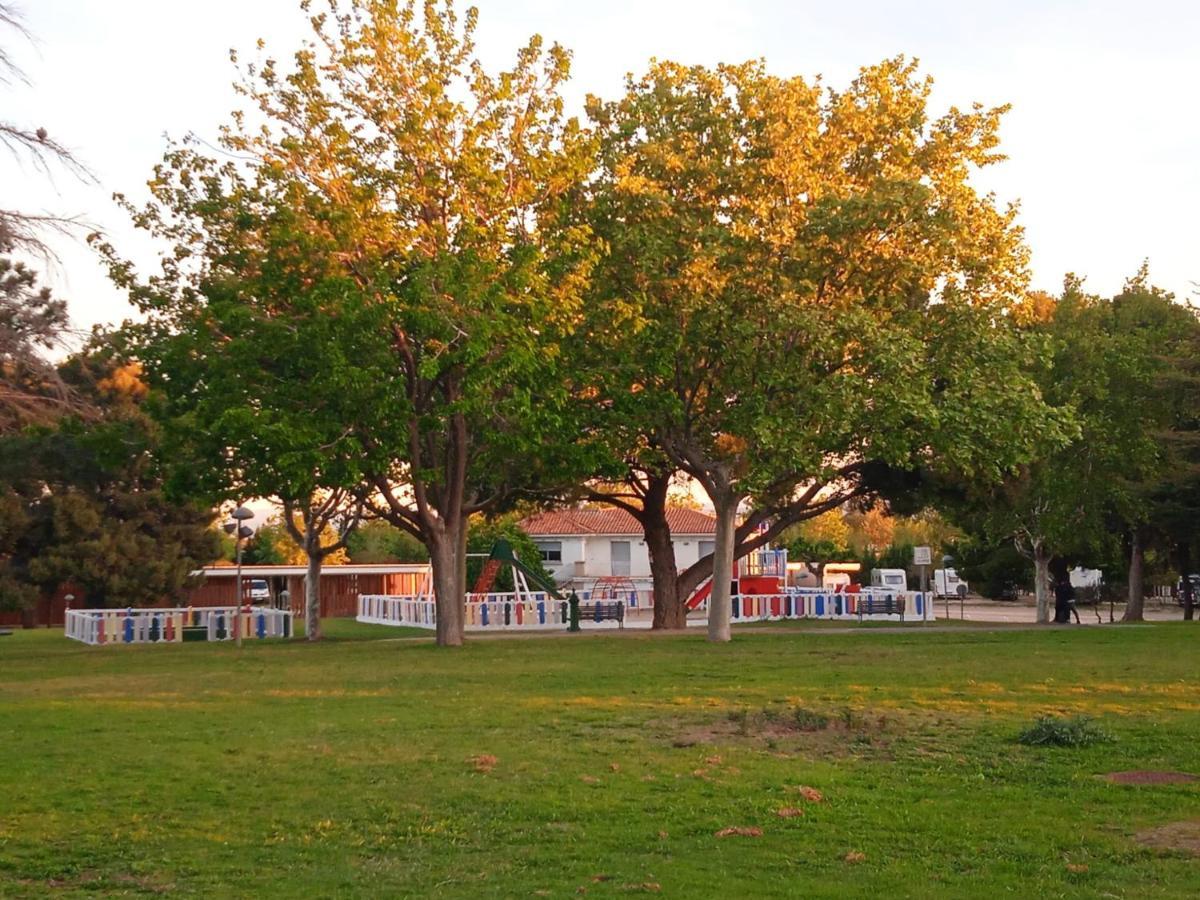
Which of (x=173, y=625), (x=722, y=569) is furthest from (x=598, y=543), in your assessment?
(x=722, y=569)

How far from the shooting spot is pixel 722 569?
30.2 metres

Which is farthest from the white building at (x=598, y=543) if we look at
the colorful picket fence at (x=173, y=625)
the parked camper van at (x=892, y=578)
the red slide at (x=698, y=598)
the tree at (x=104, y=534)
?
the colorful picket fence at (x=173, y=625)

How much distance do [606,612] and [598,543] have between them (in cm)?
2685

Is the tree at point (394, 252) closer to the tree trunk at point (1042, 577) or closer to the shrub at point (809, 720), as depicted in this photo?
the shrub at point (809, 720)

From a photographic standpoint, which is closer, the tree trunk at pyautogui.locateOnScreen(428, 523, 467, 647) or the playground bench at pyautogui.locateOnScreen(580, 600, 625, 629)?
the tree trunk at pyautogui.locateOnScreen(428, 523, 467, 647)

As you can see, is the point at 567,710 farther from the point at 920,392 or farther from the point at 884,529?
the point at 884,529

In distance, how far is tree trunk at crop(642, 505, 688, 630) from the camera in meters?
36.9

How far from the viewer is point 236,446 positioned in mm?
27500

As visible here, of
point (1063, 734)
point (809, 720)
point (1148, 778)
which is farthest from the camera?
point (809, 720)

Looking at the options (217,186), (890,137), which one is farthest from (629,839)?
(890,137)

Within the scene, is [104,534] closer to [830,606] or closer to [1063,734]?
[830,606]

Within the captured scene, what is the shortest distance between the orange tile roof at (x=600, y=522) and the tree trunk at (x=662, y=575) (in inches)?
1040

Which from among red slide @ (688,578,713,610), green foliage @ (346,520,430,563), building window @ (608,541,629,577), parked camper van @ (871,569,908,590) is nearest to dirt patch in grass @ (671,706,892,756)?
red slide @ (688,578,713,610)

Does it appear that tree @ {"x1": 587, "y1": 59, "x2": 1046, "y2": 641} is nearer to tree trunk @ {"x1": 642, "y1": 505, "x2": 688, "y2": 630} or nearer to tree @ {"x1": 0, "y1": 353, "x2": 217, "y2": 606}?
tree trunk @ {"x1": 642, "y1": 505, "x2": 688, "y2": 630}
